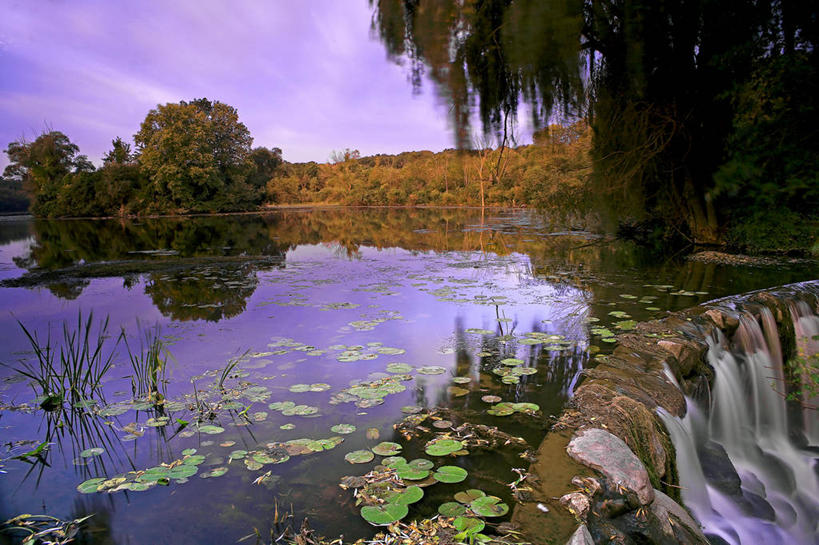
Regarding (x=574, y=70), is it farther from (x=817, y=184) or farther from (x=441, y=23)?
(x=817, y=184)

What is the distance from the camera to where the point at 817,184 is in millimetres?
3836

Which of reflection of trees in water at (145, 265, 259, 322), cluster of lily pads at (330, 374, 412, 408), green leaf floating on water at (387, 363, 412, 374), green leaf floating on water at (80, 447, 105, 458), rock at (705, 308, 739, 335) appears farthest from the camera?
reflection of trees in water at (145, 265, 259, 322)

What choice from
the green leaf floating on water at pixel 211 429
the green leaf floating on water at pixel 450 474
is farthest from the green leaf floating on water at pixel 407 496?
the green leaf floating on water at pixel 211 429

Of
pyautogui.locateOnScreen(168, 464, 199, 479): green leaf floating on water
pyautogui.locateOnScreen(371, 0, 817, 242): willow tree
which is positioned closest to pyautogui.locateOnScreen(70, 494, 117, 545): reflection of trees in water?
pyautogui.locateOnScreen(168, 464, 199, 479): green leaf floating on water

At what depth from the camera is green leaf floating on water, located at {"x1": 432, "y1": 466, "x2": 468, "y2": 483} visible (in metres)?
1.73

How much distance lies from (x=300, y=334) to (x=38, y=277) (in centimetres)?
588

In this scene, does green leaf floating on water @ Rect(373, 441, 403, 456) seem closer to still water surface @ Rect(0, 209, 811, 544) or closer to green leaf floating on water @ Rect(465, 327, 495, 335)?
still water surface @ Rect(0, 209, 811, 544)

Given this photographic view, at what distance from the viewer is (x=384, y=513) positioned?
151 centimetres

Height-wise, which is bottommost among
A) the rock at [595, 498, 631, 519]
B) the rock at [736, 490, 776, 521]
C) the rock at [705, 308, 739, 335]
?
the rock at [736, 490, 776, 521]

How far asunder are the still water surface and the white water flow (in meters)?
0.70

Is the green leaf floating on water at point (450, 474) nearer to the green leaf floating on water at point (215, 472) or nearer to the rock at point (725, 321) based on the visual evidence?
the green leaf floating on water at point (215, 472)

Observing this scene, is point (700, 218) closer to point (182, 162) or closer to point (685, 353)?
point (685, 353)

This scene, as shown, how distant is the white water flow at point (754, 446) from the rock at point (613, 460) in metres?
0.64

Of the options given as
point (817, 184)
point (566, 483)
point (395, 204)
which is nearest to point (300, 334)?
point (566, 483)
